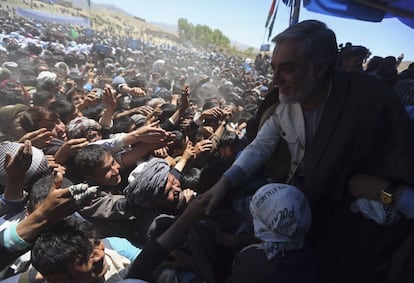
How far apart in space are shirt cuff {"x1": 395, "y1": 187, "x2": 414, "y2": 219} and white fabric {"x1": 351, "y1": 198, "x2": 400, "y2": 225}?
41 mm

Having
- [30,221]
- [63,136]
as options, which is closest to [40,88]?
[63,136]

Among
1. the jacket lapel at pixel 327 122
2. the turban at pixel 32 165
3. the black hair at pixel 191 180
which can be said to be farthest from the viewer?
the black hair at pixel 191 180

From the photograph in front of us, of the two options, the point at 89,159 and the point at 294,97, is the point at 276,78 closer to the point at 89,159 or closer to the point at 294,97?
the point at 294,97

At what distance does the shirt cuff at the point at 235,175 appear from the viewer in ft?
5.54

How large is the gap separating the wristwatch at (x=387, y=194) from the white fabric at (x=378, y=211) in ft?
0.13

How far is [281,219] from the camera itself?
3.92ft

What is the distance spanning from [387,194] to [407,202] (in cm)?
8

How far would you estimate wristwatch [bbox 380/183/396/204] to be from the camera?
50.6 inches

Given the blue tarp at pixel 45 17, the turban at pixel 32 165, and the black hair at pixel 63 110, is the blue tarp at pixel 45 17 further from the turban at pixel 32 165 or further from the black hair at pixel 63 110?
the turban at pixel 32 165

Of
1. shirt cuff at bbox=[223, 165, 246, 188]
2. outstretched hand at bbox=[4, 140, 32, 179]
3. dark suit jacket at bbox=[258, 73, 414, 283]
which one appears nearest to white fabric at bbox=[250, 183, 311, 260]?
dark suit jacket at bbox=[258, 73, 414, 283]

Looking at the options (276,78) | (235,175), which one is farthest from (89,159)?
(276,78)

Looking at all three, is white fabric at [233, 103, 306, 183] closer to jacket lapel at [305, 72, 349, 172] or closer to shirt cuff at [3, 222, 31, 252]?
jacket lapel at [305, 72, 349, 172]

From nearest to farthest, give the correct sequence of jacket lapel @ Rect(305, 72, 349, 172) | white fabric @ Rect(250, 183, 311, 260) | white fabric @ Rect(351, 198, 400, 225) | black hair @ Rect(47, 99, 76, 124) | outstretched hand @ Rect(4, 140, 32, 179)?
white fabric @ Rect(250, 183, 311, 260) < white fabric @ Rect(351, 198, 400, 225) < jacket lapel @ Rect(305, 72, 349, 172) < outstretched hand @ Rect(4, 140, 32, 179) < black hair @ Rect(47, 99, 76, 124)

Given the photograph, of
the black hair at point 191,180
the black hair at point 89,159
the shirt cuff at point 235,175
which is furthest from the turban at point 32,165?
the shirt cuff at point 235,175
